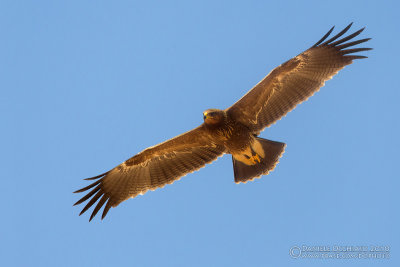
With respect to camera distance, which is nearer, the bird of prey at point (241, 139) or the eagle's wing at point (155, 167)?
the bird of prey at point (241, 139)

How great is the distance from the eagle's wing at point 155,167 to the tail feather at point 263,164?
23.1 inches

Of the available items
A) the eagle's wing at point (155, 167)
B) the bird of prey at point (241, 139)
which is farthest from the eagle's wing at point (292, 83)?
the eagle's wing at point (155, 167)

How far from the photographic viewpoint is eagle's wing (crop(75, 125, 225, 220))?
10.9m

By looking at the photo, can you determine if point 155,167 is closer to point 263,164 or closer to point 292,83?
point 263,164

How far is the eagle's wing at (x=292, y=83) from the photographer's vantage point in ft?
34.5

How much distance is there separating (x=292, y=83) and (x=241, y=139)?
5.19 ft

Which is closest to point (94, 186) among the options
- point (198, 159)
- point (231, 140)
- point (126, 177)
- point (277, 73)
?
point (126, 177)

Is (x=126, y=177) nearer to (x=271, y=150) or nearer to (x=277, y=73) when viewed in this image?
(x=271, y=150)

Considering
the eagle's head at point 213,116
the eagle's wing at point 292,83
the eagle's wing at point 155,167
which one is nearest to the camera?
the eagle's head at point 213,116

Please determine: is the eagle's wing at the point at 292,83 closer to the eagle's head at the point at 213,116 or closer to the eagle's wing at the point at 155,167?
the eagle's head at the point at 213,116

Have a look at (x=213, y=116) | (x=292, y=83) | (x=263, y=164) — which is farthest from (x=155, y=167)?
(x=292, y=83)

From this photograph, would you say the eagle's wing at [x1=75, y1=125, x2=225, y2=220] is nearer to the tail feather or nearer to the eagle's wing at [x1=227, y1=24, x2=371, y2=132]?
the tail feather

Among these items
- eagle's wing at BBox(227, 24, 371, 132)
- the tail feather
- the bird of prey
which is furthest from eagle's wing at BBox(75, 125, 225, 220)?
eagle's wing at BBox(227, 24, 371, 132)

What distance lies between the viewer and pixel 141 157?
11.2 m
